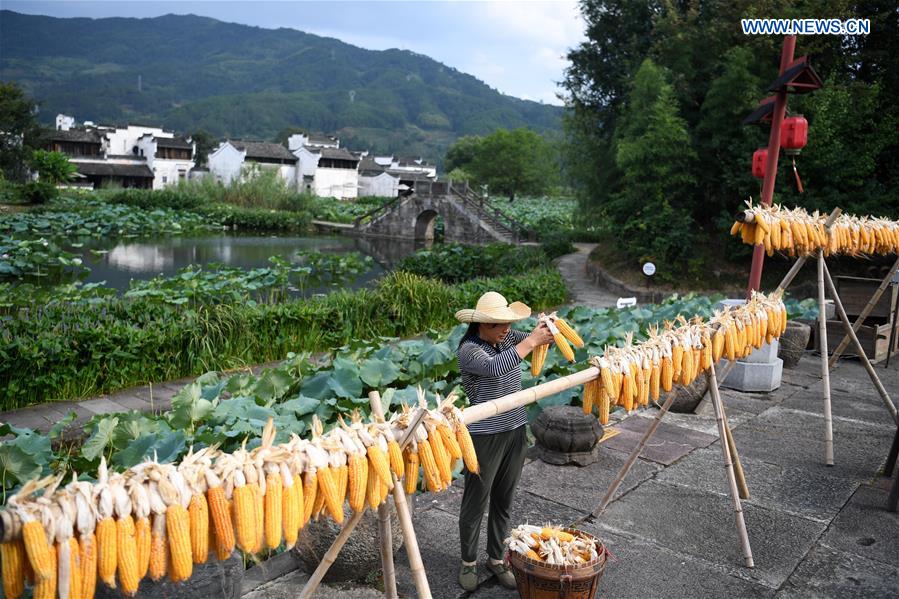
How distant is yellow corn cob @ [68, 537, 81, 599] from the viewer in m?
2.02

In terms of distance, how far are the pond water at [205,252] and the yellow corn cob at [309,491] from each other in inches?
663

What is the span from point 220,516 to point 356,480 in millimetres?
493

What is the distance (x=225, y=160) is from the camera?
68938 millimetres

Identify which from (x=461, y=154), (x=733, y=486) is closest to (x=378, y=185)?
(x=461, y=154)

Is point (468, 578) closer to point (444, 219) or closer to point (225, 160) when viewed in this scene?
point (444, 219)

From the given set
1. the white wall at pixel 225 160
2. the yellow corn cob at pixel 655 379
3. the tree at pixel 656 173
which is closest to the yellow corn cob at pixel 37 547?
the yellow corn cob at pixel 655 379

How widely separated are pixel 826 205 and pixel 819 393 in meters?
11.0

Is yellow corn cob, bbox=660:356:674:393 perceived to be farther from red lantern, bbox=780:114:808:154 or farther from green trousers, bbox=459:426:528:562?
red lantern, bbox=780:114:808:154

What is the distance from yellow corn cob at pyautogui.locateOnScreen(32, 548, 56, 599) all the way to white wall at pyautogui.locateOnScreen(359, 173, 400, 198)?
3147 inches

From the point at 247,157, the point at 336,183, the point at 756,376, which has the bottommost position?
the point at 756,376

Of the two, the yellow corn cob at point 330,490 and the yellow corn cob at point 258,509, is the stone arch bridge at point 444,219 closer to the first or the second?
the yellow corn cob at point 330,490

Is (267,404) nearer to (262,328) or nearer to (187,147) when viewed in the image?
(262,328)

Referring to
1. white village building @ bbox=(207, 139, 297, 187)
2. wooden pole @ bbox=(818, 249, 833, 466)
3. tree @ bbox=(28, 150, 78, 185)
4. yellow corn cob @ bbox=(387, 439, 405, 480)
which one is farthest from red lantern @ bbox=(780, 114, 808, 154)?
white village building @ bbox=(207, 139, 297, 187)

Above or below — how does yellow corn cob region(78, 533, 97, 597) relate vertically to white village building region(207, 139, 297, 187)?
below
